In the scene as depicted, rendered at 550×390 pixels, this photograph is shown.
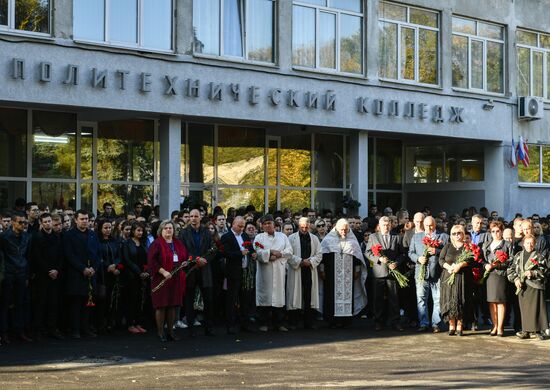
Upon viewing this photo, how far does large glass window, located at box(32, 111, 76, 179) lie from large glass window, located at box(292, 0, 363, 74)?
19.5 feet

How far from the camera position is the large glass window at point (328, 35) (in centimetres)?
2694

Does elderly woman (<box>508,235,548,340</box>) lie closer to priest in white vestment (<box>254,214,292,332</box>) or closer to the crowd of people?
the crowd of people

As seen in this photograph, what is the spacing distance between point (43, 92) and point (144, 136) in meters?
5.22

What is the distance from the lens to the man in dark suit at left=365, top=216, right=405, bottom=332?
1833cm

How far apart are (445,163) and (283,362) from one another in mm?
21032

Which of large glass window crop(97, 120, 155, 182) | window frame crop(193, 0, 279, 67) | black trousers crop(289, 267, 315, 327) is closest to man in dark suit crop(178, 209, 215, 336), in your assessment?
black trousers crop(289, 267, 315, 327)

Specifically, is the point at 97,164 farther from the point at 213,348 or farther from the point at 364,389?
the point at 364,389

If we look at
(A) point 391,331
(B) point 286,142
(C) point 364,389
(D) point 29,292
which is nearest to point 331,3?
(B) point 286,142

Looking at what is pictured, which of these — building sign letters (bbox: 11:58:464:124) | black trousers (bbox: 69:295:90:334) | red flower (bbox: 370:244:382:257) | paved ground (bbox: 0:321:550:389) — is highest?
building sign letters (bbox: 11:58:464:124)

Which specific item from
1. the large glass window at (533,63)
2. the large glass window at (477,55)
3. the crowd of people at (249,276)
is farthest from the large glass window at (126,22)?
the large glass window at (533,63)

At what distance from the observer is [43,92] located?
70.7ft

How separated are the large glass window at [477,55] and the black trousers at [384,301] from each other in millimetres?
13635

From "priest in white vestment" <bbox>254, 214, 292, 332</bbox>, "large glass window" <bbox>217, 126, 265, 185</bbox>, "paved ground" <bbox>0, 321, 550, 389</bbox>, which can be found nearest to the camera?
"paved ground" <bbox>0, 321, 550, 389</bbox>

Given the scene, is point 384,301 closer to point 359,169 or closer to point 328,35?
point 359,169
